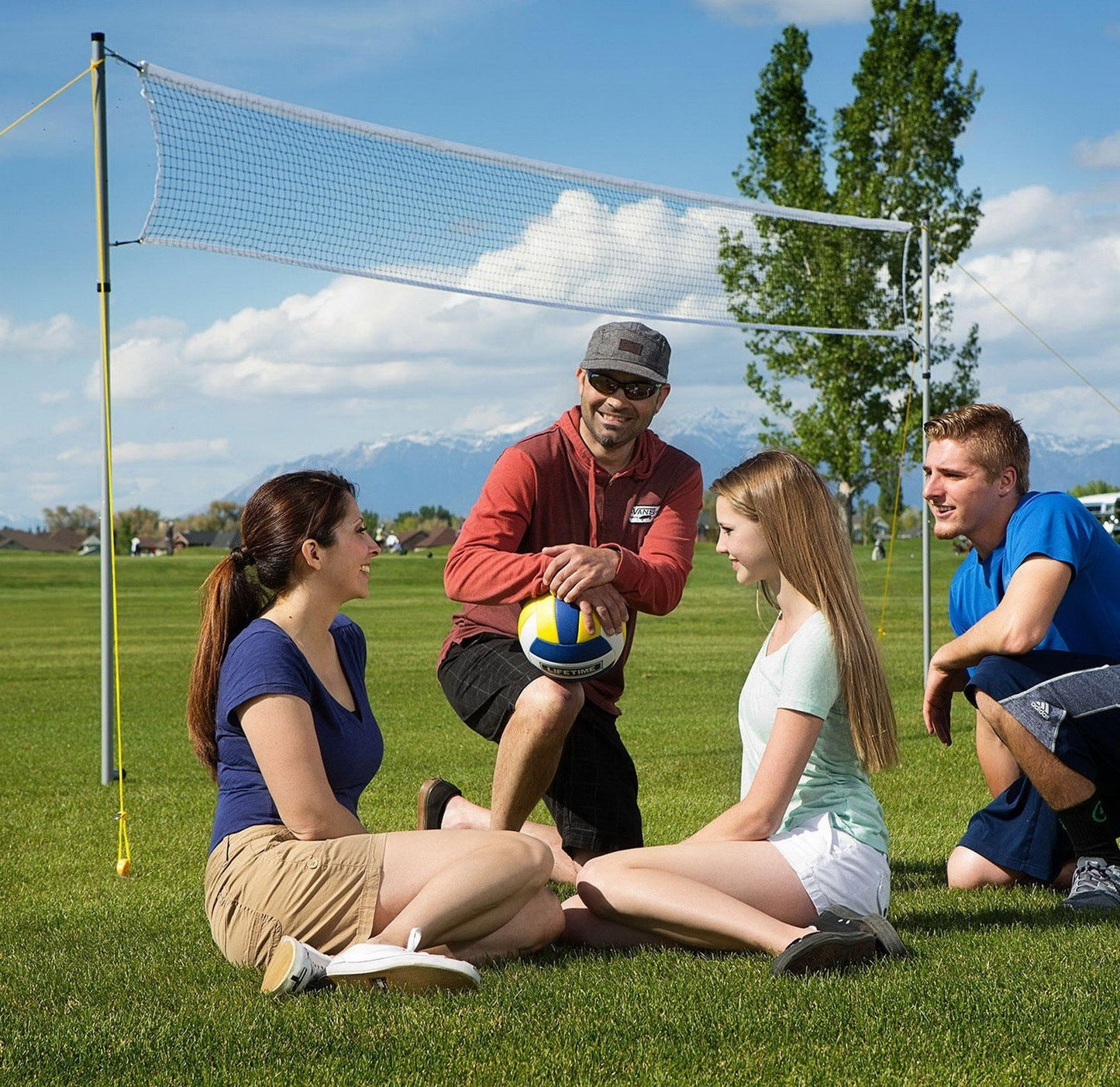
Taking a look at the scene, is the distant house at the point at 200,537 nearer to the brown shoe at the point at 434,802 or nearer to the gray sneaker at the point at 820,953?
the brown shoe at the point at 434,802

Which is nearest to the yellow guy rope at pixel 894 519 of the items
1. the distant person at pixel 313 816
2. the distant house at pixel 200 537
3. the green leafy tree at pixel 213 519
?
the distant person at pixel 313 816

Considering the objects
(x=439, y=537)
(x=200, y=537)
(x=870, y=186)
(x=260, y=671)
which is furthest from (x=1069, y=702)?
(x=200, y=537)

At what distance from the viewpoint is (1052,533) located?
4.57m

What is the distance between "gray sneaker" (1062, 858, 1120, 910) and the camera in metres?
4.53

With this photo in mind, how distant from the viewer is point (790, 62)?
3994 cm

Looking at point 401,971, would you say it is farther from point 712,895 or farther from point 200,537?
point 200,537

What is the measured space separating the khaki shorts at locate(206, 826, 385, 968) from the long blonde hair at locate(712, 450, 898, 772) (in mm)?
1432

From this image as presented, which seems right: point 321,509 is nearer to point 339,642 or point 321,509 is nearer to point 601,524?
point 339,642

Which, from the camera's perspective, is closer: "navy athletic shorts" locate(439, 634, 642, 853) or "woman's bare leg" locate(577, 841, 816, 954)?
"woman's bare leg" locate(577, 841, 816, 954)

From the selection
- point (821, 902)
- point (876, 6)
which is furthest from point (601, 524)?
point (876, 6)

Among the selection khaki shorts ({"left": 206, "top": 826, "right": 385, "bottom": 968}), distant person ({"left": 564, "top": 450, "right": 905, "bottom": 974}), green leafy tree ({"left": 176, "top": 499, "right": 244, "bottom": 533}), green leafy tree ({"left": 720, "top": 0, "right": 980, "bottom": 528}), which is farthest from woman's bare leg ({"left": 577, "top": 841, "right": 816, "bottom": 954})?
green leafy tree ({"left": 176, "top": 499, "right": 244, "bottom": 533})

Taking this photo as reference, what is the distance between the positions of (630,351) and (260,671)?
219 cm

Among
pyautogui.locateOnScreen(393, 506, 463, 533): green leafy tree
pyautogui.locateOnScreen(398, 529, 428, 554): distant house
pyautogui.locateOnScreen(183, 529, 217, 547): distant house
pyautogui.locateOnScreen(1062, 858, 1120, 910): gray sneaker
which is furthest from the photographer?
pyautogui.locateOnScreen(393, 506, 463, 533): green leafy tree

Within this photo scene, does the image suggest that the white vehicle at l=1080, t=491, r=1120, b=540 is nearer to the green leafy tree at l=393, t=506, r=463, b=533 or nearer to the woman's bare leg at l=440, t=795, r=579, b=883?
the woman's bare leg at l=440, t=795, r=579, b=883
